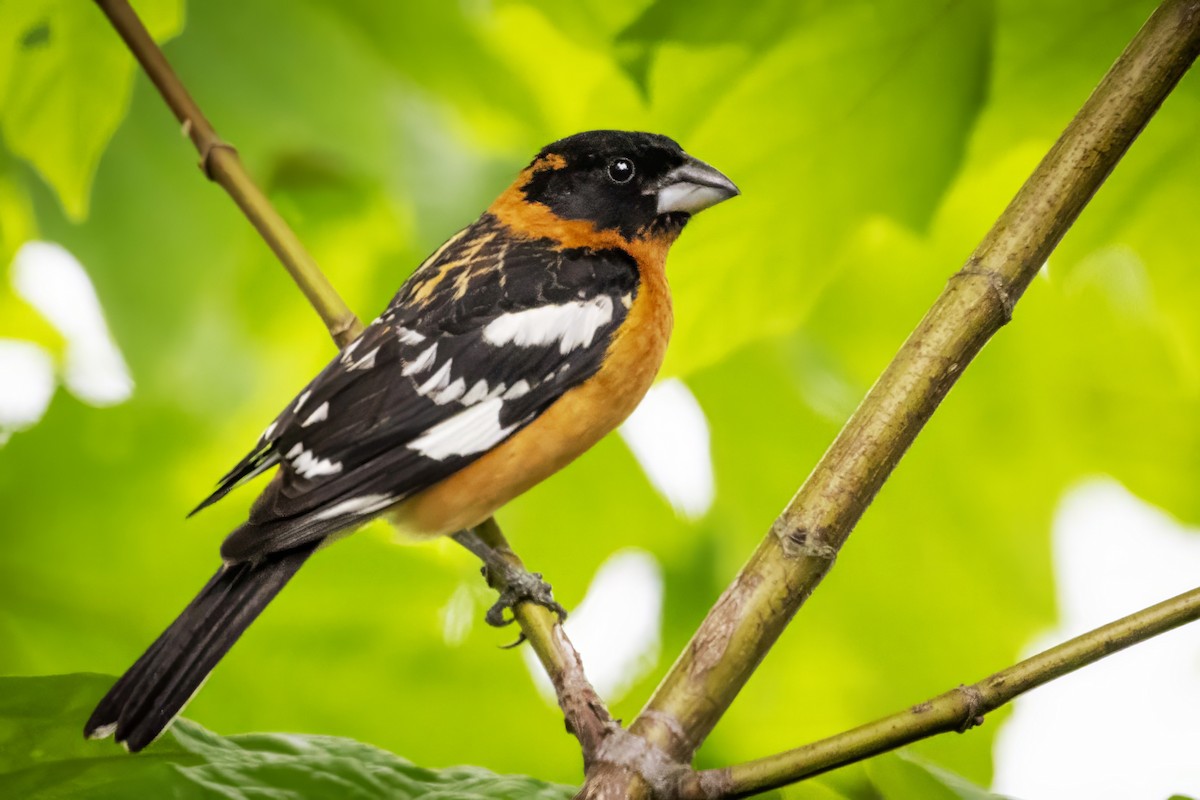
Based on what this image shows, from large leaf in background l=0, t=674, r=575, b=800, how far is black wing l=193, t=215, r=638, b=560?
0.64ft

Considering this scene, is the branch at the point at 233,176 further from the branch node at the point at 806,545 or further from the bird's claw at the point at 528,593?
the branch node at the point at 806,545

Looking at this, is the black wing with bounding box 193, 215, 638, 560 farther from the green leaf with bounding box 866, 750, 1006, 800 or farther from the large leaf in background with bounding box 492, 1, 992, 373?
the green leaf with bounding box 866, 750, 1006, 800

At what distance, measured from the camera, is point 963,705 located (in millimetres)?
939

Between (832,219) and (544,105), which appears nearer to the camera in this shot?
(832,219)

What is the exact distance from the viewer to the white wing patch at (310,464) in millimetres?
1319

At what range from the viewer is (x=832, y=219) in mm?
1496

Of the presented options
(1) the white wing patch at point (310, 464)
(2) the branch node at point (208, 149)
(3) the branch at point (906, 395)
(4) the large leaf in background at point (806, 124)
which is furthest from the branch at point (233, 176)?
(4) the large leaf in background at point (806, 124)

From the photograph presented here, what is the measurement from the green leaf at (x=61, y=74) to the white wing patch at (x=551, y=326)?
558mm

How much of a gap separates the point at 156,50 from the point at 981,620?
52.9 inches

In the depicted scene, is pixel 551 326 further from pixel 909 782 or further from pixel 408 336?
pixel 909 782

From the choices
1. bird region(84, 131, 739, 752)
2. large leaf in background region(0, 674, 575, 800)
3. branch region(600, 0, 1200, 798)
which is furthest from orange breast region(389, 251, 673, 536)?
branch region(600, 0, 1200, 798)

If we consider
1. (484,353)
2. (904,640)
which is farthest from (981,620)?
(484,353)

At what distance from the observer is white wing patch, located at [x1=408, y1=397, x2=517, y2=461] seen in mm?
1396

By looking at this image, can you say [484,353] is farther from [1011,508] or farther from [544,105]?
[1011,508]
